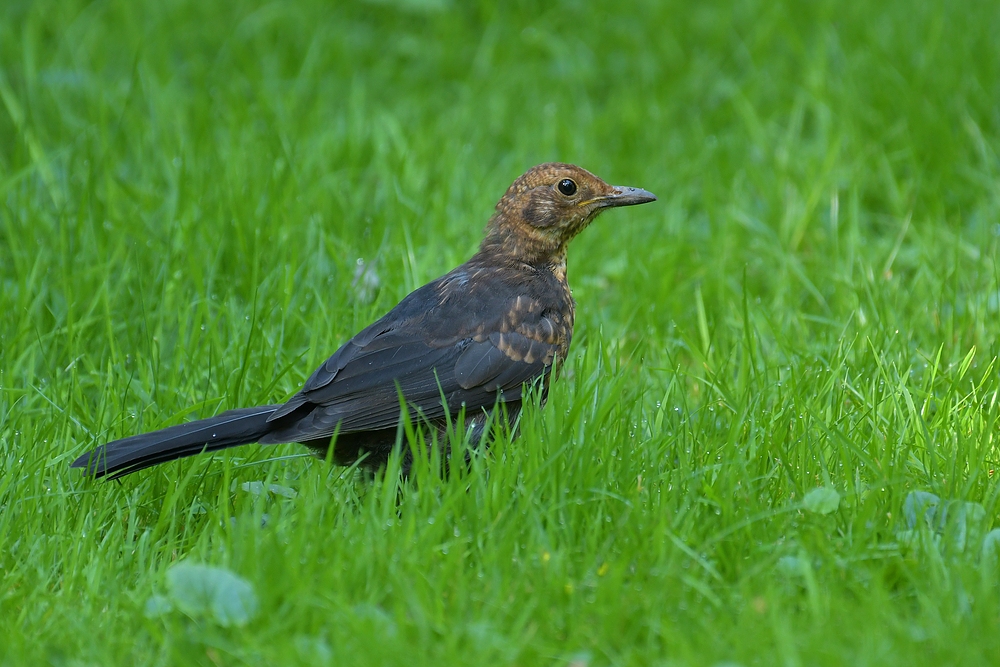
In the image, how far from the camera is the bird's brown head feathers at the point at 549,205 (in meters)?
4.33

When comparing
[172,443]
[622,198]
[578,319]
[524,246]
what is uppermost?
[622,198]

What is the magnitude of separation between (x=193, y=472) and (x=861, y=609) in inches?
75.0

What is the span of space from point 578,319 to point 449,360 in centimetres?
126

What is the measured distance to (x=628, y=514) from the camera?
3.13 meters

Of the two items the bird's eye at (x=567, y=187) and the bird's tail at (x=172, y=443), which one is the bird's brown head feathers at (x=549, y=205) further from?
the bird's tail at (x=172, y=443)

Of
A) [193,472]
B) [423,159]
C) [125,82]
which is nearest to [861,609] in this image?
[193,472]

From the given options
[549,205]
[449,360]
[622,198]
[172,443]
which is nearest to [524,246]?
[549,205]

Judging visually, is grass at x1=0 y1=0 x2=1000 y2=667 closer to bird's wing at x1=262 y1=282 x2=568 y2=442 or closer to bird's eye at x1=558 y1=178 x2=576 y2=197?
bird's wing at x1=262 y1=282 x2=568 y2=442

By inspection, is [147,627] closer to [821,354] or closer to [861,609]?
[861,609]

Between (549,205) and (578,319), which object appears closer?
(549,205)

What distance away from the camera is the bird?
3.54 meters

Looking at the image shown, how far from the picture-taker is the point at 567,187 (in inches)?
171

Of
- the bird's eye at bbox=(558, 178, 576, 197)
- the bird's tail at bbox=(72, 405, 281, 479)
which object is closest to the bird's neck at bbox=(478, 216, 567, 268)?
the bird's eye at bbox=(558, 178, 576, 197)

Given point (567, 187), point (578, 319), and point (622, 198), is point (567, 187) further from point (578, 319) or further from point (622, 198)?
point (578, 319)
